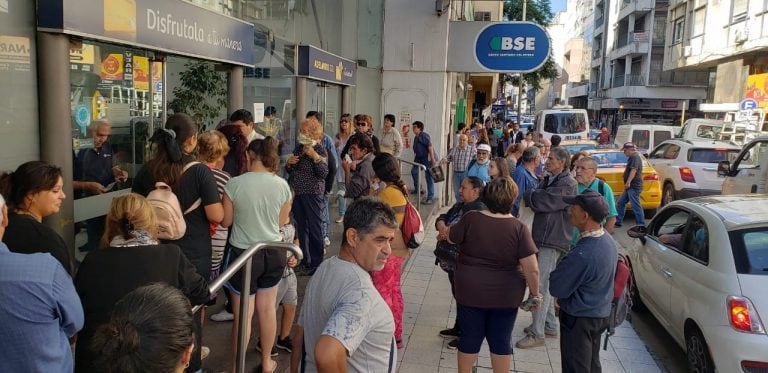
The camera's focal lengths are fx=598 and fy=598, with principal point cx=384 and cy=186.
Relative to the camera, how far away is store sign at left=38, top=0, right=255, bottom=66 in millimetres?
4133

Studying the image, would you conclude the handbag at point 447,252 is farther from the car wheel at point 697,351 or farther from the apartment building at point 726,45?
the apartment building at point 726,45

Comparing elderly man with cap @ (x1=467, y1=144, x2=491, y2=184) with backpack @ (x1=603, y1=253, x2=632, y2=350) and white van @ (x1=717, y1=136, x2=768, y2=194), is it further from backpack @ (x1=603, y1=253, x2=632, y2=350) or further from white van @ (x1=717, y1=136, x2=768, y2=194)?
white van @ (x1=717, y1=136, x2=768, y2=194)

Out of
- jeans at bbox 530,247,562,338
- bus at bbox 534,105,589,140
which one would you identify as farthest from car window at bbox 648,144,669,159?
jeans at bbox 530,247,562,338

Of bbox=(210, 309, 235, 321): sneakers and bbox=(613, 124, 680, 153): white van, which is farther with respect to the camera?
bbox=(613, 124, 680, 153): white van

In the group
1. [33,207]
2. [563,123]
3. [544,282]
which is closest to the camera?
[33,207]

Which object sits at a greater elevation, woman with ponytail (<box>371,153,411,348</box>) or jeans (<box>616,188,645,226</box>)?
woman with ponytail (<box>371,153,411,348</box>)

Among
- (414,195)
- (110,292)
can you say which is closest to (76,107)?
(110,292)

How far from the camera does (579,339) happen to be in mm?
3895

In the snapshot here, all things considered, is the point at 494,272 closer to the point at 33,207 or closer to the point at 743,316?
the point at 743,316

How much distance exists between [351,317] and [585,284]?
2.29 m

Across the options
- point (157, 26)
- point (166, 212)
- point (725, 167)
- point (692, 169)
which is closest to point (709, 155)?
point (692, 169)

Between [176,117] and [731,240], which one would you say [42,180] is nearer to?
[176,117]

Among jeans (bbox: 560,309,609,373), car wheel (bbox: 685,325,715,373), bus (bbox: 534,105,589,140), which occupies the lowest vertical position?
car wheel (bbox: 685,325,715,373)

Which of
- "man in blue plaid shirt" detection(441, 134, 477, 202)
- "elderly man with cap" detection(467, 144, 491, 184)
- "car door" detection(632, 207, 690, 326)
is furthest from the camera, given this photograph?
"man in blue plaid shirt" detection(441, 134, 477, 202)
